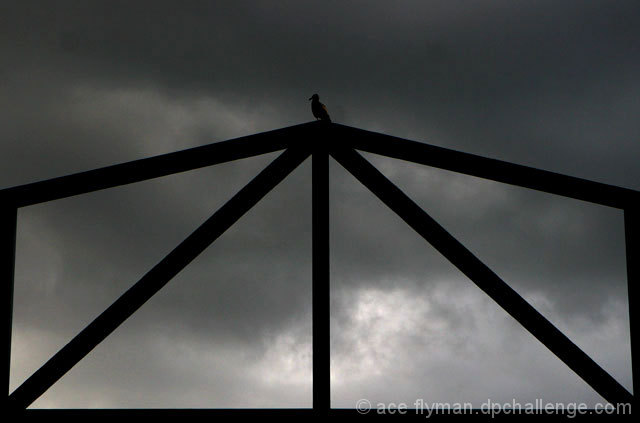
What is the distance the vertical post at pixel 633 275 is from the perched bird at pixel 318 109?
4751 millimetres

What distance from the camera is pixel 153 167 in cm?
691

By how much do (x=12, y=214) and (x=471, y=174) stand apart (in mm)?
3960

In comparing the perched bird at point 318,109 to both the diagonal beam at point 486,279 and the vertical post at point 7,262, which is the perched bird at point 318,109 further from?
the vertical post at point 7,262

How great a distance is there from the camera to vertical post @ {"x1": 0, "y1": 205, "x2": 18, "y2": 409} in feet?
21.5

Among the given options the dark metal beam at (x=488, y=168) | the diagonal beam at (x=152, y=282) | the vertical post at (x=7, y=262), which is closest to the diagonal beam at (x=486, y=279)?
the dark metal beam at (x=488, y=168)

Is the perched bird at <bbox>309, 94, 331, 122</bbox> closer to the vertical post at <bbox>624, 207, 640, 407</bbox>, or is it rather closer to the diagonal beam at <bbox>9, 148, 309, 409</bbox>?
the diagonal beam at <bbox>9, 148, 309, 409</bbox>

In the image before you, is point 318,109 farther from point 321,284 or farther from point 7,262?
point 7,262

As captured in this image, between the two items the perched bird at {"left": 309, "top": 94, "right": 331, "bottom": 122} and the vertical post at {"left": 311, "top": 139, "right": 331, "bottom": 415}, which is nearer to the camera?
the vertical post at {"left": 311, "top": 139, "right": 331, "bottom": 415}

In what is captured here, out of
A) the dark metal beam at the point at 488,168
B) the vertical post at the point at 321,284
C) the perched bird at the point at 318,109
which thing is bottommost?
the vertical post at the point at 321,284

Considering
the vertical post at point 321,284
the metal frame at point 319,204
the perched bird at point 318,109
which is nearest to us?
the vertical post at point 321,284

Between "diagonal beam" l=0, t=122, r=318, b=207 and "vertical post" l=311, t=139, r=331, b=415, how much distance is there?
1.47 feet

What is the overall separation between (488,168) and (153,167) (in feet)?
9.53

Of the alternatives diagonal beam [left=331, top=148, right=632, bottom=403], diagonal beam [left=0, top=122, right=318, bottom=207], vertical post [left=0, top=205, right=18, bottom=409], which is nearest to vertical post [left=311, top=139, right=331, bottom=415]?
diagonal beam [left=331, top=148, right=632, bottom=403]

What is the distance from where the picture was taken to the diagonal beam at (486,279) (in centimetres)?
653
